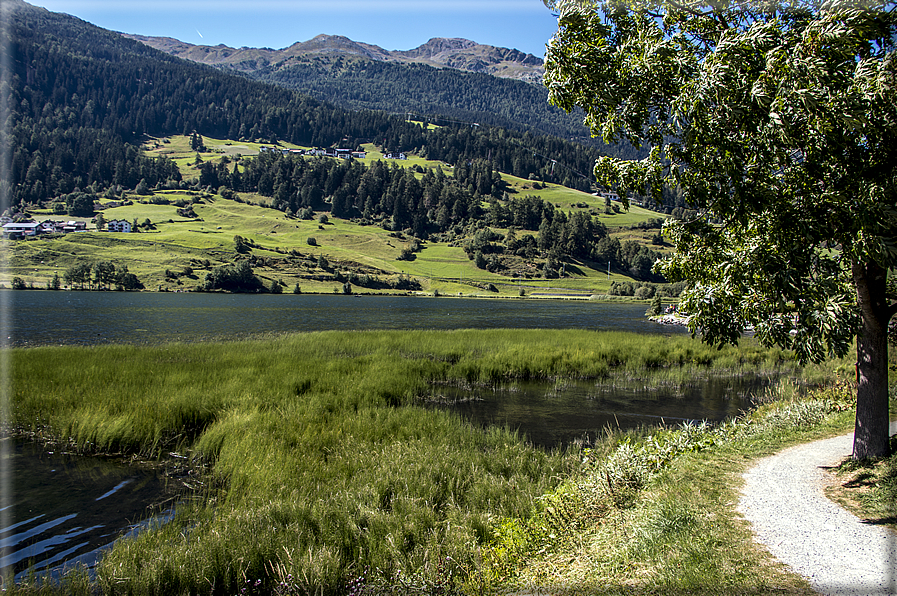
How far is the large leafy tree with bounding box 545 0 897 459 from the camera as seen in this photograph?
22.1ft

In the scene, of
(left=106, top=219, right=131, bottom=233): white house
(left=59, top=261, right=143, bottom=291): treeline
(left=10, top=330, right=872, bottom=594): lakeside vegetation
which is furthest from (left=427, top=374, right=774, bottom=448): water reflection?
(left=106, top=219, right=131, bottom=233): white house

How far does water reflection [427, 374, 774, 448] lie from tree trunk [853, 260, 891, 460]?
27.0 feet

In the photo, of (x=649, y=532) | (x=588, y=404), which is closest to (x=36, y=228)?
(x=588, y=404)

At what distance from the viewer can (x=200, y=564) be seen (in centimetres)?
722

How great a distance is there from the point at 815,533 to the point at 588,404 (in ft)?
50.1

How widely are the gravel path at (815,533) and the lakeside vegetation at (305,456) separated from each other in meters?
3.50

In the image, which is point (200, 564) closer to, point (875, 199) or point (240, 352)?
point (875, 199)

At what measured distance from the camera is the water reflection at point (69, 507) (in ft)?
29.4

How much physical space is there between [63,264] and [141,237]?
2766 centimetres

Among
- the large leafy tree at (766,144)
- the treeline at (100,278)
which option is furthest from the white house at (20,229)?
the large leafy tree at (766,144)

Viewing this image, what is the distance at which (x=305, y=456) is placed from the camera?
39.9 feet

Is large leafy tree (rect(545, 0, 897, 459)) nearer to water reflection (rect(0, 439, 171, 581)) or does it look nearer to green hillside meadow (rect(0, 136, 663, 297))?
water reflection (rect(0, 439, 171, 581))

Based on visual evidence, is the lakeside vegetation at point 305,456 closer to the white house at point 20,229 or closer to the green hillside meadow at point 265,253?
the green hillside meadow at point 265,253

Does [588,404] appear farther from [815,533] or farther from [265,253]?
[265,253]
